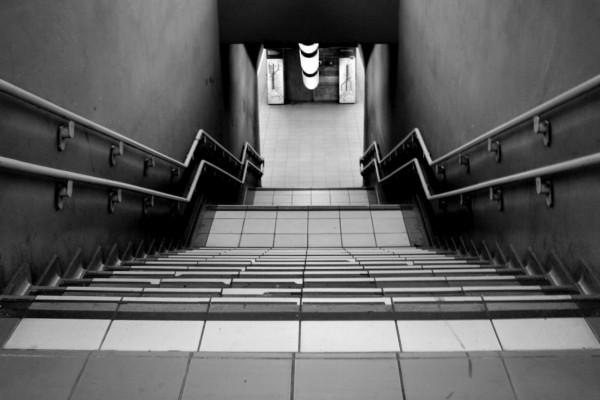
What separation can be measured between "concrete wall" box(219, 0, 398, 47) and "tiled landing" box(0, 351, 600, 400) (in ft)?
20.0

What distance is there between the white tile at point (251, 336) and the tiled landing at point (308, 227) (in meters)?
2.89

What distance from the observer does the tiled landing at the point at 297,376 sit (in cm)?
121

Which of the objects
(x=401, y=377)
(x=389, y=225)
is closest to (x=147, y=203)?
(x=389, y=225)

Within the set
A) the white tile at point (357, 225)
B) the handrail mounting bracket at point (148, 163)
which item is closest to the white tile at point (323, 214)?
the white tile at point (357, 225)

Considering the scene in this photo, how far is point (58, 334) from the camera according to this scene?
1.47m

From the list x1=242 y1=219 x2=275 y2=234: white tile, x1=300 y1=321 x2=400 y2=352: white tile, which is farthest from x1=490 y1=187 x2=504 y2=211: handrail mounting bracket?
x1=242 y1=219 x2=275 y2=234: white tile

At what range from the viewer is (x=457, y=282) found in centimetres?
214

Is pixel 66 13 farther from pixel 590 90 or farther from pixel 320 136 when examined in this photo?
pixel 320 136

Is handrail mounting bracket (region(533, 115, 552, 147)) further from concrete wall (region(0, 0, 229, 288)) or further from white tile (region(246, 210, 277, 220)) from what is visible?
white tile (region(246, 210, 277, 220))

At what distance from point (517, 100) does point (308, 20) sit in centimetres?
472

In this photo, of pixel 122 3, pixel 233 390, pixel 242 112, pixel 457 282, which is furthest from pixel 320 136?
pixel 233 390

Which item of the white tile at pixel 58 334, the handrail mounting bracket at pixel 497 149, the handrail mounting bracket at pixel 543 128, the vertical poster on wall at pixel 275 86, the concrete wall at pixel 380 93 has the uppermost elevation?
the vertical poster on wall at pixel 275 86

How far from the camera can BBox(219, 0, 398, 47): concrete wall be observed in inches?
264

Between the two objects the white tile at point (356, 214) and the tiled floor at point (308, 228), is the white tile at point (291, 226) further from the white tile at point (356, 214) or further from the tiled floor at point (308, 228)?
the white tile at point (356, 214)
